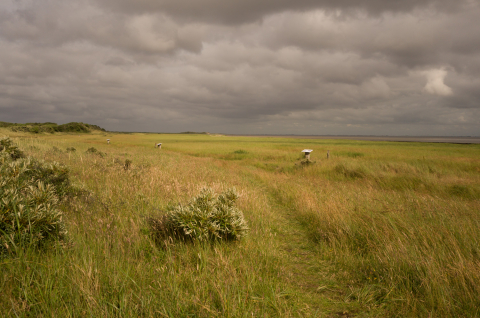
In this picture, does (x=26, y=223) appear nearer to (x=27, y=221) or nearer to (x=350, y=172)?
(x=27, y=221)

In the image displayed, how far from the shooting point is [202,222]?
4219mm

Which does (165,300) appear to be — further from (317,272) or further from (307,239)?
(307,239)

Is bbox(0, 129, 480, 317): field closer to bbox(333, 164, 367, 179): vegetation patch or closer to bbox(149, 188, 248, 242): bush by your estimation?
bbox(149, 188, 248, 242): bush

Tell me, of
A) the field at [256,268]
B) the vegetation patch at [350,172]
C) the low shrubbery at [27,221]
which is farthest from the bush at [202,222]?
the vegetation patch at [350,172]

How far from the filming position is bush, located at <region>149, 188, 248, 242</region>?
422 centimetres

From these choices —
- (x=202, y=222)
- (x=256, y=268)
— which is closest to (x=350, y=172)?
(x=256, y=268)

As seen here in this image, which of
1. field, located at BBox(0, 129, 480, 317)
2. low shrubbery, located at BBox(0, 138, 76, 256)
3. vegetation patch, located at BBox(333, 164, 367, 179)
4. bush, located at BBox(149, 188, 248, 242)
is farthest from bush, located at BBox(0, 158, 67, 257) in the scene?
vegetation patch, located at BBox(333, 164, 367, 179)

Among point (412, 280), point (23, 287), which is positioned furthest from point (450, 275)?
point (23, 287)

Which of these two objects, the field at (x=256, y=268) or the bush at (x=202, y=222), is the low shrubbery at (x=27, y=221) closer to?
the field at (x=256, y=268)

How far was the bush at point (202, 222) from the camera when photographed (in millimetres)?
4219

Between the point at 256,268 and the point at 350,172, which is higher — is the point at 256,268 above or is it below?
below

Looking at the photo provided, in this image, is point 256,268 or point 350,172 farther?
point 350,172

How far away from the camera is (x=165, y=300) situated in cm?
263

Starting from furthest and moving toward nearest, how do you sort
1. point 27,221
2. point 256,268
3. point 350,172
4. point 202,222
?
point 350,172 < point 202,222 < point 256,268 < point 27,221
